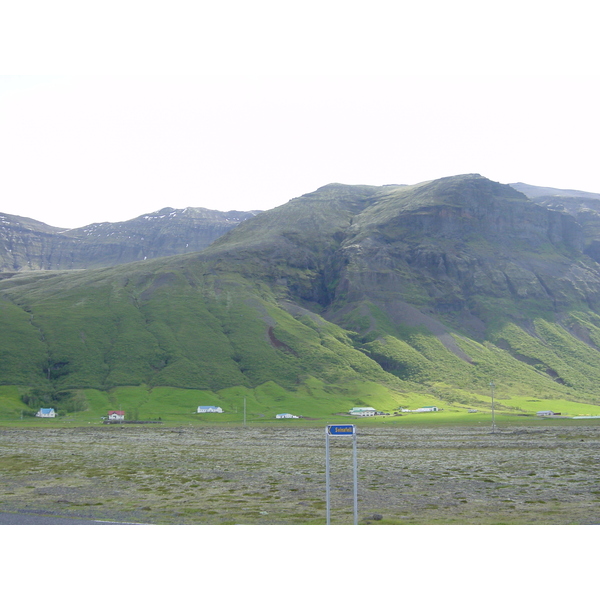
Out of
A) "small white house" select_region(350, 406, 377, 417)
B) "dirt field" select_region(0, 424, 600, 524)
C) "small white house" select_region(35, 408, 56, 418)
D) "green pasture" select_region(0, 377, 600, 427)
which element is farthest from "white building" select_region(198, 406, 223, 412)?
"dirt field" select_region(0, 424, 600, 524)

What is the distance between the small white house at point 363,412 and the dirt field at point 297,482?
3198 inches

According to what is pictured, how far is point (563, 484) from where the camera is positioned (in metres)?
43.2

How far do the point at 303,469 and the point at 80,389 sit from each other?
141736mm

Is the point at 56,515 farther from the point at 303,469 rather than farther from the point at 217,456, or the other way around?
the point at 217,456

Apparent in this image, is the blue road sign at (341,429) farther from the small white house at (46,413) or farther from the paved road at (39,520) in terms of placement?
the small white house at (46,413)

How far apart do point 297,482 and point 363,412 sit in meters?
126

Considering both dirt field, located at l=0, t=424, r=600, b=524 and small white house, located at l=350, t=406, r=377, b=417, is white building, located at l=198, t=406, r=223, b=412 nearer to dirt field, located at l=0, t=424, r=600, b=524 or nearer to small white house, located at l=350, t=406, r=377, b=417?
small white house, located at l=350, t=406, r=377, b=417

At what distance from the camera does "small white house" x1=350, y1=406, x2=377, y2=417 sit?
16710 cm

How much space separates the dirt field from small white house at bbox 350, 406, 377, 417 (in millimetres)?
81219

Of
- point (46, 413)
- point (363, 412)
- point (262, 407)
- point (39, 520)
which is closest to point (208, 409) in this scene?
point (262, 407)

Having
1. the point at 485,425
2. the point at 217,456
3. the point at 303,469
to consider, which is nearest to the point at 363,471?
the point at 303,469

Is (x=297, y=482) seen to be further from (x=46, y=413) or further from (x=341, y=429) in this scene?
(x=46, y=413)

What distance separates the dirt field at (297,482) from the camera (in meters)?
31.6

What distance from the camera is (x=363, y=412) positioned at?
16838 cm
